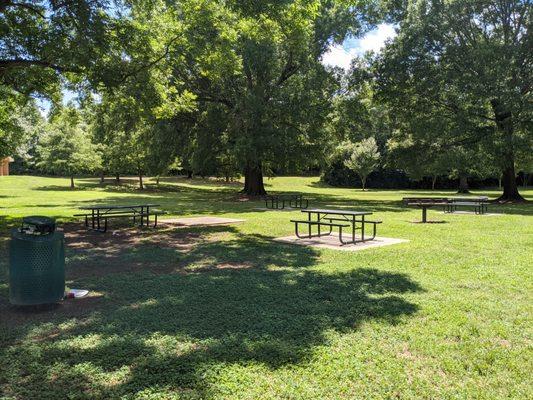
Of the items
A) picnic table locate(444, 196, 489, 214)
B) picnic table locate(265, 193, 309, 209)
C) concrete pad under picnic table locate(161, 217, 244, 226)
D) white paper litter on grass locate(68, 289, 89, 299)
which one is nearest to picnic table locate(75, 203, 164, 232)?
concrete pad under picnic table locate(161, 217, 244, 226)

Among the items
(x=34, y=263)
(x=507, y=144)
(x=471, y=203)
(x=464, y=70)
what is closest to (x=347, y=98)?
(x=464, y=70)

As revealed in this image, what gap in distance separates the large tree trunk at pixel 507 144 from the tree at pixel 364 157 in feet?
69.3

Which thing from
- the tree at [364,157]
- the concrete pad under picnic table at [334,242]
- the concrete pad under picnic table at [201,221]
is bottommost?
the concrete pad under picnic table at [201,221]

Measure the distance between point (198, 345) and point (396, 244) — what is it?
6797 millimetres

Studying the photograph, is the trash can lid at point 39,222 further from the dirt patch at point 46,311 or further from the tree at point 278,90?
the tree at point 278,90

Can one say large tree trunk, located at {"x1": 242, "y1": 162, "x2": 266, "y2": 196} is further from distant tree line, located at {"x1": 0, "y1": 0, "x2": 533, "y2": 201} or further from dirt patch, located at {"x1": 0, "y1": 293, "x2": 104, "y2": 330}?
dirt patch, located at {"x1": 0, "y1": 293, "x2": 104, "y2": 330}

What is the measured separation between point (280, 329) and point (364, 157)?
4285cm

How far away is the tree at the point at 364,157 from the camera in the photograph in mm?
46000

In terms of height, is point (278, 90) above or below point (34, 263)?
above

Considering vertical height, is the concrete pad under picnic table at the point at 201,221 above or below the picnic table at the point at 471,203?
below

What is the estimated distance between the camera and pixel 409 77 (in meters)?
24.3

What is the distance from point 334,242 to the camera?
10383mm

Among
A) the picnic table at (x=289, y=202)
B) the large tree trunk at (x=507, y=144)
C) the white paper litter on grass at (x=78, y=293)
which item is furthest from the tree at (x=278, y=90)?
the white paper litter on grass at (x=78, y=293)

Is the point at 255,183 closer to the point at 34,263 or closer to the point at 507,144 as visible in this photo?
the point at 507,144
